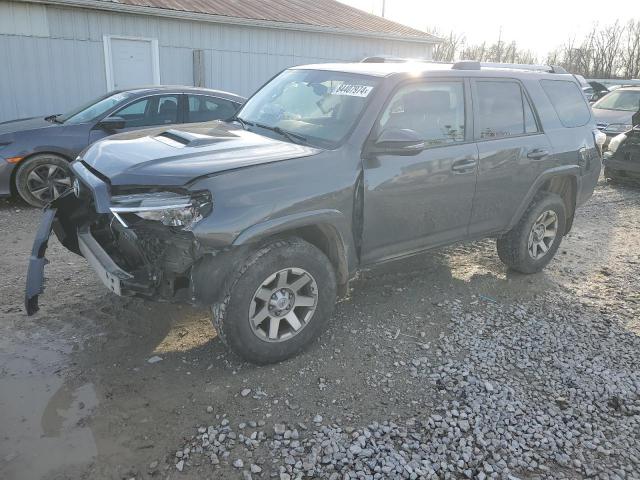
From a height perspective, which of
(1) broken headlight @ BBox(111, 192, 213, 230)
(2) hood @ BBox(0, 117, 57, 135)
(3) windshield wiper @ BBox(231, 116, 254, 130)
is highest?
(3) windshield wiper @ BBox(231, 116, 254, 130)

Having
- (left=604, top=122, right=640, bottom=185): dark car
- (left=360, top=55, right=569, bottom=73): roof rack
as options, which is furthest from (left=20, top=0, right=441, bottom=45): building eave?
(left=360, top=55, right=569, bottom=73): roof rack

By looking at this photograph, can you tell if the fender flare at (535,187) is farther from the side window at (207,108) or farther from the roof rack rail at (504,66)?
the side window at (207,108)

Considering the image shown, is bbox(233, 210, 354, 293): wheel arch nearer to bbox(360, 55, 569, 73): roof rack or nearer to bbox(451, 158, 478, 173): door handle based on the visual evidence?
bbox(451, 158, 478, 173): door handle

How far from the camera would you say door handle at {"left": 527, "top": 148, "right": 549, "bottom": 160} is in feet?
15.2

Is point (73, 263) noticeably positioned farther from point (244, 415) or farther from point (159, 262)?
point (244, 415)

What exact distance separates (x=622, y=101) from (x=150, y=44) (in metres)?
11.8

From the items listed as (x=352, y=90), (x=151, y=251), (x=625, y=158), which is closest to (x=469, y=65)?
(x=352, y=90)

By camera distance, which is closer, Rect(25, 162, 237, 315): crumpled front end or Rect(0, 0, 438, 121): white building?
Rect(25, 162, 237, 315): crumpled front end

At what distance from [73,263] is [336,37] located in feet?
36.9

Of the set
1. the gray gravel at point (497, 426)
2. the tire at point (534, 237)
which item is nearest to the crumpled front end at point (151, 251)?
the gray gravel at point (497, 426)

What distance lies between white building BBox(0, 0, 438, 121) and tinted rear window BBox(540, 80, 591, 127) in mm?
8938

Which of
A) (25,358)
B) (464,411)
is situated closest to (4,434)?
(25,358)

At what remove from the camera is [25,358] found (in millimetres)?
3422

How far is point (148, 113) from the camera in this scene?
23.0ft
